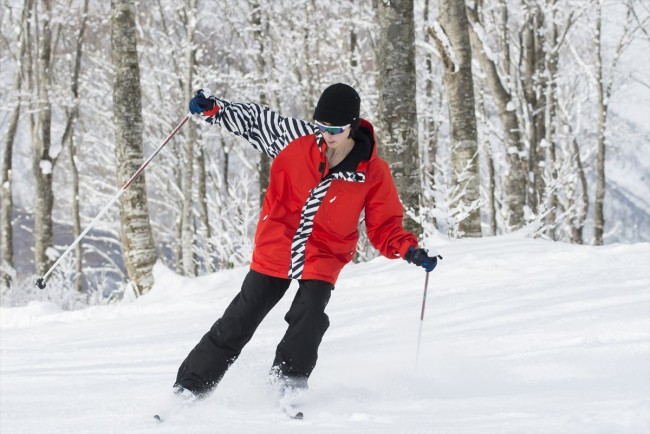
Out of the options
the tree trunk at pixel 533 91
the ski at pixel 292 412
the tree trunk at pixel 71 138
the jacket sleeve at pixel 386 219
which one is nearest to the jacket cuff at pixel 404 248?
the jacket sleeve at pixel 386 219

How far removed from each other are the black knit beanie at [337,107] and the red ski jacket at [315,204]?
131mm

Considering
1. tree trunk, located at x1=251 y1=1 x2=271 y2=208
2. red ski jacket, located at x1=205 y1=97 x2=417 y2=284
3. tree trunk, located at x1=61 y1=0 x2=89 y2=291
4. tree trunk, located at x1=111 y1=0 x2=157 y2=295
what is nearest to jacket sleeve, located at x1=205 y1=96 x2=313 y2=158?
red ski jacket, located at x1=205 y1=97 x2=417 y2=284

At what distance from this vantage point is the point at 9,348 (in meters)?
4.80

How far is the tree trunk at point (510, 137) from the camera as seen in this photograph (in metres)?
10.7

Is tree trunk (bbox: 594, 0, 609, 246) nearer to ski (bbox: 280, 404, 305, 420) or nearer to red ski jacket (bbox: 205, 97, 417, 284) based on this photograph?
red ski jacket (bbox: 205, 97, 417, 284)

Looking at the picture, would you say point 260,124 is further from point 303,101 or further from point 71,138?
point 71,138

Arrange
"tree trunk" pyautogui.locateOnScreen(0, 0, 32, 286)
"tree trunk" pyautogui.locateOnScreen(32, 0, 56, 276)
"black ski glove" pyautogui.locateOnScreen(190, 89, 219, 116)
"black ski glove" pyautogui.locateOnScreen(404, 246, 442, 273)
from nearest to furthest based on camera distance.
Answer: "black ski glove" pyautogui.locateOnScreen(404, 246, 442, 273) < "black ski glove" pyautogui.locateOnScreen(190, 89, 219, 116) < "tree trunk" pyautogui.locateOnScreen(32, 0, 56, 276) < "tree trunk" pyautogui.locateOnScreen(0, 0, 32, 286)

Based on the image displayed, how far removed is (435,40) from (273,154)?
5769 millimetres

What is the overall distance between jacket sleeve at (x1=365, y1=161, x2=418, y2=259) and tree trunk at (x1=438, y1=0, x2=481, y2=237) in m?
5.35

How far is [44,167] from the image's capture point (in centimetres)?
1402

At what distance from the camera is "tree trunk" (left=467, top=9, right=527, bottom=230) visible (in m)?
10.7

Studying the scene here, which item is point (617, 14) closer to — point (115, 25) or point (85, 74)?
point (85, 74)

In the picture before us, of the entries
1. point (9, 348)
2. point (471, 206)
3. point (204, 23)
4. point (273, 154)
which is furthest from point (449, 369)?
point (204, 23)

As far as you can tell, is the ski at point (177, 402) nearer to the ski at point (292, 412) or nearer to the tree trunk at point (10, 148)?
the ski at point (292, 412)
